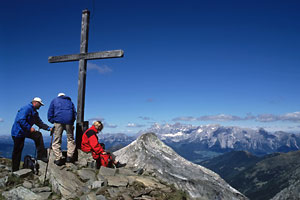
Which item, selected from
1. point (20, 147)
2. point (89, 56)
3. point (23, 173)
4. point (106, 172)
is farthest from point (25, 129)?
point (89, 56)

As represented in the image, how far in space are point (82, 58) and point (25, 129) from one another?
18.0ft

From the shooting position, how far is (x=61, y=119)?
1216 centimetres

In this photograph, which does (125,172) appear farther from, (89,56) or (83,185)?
(89,56)

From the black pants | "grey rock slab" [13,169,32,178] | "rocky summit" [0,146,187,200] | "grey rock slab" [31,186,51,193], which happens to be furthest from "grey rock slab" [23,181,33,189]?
the black pants

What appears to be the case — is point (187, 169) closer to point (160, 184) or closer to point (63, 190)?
point (160, 184)

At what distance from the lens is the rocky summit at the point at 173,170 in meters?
11.7

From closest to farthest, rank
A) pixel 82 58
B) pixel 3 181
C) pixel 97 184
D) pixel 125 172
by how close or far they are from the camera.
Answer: pixel 97 184 → pixel 3 181 → pixel 125 172 → pixel 82 58

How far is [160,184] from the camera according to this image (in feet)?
36.8

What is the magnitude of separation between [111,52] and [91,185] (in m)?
7.57

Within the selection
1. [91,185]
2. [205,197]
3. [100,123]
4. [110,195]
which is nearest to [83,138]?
[100,123]

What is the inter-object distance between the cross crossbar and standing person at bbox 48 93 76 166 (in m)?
3.24

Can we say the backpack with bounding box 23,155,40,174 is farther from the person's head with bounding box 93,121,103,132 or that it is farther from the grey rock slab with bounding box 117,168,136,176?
the grey rock slab with bounding box 117,168,136,176

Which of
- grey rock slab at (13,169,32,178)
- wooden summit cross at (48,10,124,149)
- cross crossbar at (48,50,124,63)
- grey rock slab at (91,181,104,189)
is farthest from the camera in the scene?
wooden summit cross at (48,10,124,149)

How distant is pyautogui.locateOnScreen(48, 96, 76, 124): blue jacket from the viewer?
12133mm
